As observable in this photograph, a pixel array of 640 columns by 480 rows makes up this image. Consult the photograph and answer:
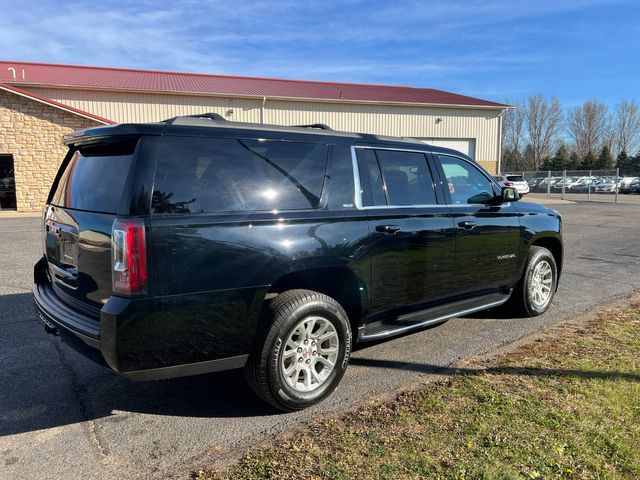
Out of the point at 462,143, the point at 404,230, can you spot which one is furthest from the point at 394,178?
the point at 462,143

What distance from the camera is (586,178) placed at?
123ft

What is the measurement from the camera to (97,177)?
333cm

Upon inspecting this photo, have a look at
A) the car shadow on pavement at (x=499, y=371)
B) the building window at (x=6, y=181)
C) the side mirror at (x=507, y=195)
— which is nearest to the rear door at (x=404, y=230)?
the car shadow on pavement at (x=499, y=371)

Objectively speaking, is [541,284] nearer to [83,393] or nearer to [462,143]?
[83,393]

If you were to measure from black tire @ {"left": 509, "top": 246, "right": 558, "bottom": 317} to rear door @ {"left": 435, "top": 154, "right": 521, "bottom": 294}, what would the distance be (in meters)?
0.29

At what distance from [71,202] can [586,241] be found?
1197 centimetres

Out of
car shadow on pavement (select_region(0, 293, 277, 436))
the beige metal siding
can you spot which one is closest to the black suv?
car shadow on pavement (select_region(0, 293, 277, 436))

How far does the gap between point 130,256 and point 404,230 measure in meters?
2.18

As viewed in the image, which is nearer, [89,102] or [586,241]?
[586,241]

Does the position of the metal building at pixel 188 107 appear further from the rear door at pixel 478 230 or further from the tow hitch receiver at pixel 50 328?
the rear door at pixel 478 230

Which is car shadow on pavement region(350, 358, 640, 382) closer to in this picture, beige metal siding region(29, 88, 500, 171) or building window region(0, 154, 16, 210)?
building window region(0, 154, 16, 210)

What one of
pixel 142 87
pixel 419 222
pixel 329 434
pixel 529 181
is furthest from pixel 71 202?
pixel 529 181

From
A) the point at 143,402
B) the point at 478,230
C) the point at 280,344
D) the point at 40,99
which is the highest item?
the point at 40,99

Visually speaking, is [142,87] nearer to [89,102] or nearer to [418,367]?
[89,102]
